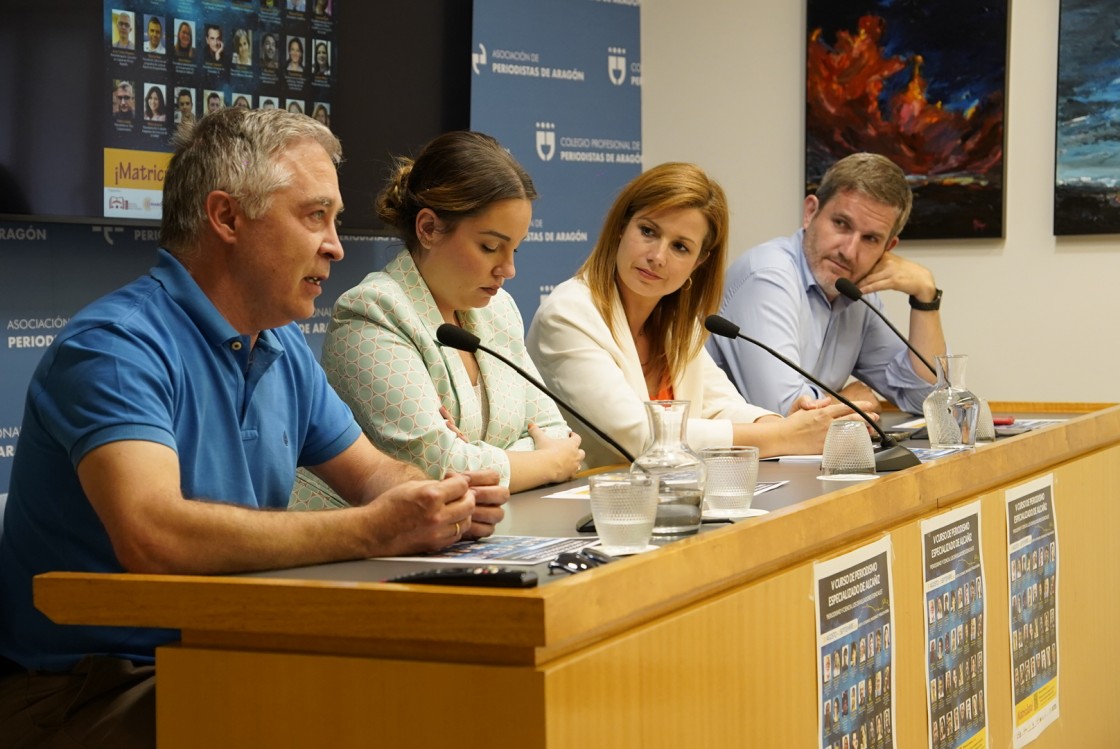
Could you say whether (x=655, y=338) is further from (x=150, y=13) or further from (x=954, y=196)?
(x=954, y=196)

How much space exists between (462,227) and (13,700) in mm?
1191

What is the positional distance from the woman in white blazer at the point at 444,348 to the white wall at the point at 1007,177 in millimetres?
2797

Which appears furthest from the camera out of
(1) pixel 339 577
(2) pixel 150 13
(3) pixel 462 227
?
(2) pixel 150 13

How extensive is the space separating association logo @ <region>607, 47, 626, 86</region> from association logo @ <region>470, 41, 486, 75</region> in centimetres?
73

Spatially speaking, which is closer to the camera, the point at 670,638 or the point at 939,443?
the point at 670,638

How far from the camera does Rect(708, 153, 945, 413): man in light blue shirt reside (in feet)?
12.5

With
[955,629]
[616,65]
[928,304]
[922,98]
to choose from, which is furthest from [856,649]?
[616,65]

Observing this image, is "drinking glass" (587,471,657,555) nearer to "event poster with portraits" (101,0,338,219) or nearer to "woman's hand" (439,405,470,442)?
"woman's hand" (439,405,470,442)

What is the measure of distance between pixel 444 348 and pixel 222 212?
0.69 m

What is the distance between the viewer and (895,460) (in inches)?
89.6

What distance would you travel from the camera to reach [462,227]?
2.57 m

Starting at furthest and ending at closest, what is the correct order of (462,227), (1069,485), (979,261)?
(979,261) → (1069,485) → (462,227)

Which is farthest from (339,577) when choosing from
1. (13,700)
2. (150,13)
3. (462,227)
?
(150,13)

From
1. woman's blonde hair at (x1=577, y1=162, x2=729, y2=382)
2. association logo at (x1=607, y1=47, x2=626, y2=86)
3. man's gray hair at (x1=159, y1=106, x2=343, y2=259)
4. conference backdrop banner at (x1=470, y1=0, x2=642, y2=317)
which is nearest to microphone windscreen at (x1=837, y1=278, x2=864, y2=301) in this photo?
woman's blonde hair at (x1=577, y1=162, x2=729, y2=382)
